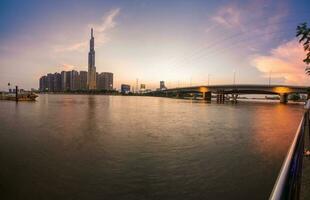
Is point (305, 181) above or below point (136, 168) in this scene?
above

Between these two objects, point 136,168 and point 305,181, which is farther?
point 136,168

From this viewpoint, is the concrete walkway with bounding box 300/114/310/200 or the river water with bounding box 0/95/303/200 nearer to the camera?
the concrete walkway with bounding box 300/114/310/200

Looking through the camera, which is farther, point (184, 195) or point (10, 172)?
point (10, 172)

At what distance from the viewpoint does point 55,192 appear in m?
7.41

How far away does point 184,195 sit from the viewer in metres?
7.34

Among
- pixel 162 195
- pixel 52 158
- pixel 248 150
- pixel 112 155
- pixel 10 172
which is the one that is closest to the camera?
pixel 162 195

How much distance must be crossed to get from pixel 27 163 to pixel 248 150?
12075 mm

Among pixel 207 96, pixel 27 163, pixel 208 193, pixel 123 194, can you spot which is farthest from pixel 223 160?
pixel 207 96

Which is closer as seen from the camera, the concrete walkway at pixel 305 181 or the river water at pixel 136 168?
the concrete walkway at pixel 305 181

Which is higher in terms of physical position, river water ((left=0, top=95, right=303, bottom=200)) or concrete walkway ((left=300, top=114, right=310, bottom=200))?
concrete walkway ((left=300, top=114, right=310, bottom=200))

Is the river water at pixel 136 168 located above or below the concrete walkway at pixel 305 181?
below

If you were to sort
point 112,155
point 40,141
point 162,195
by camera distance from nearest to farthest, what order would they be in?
point 162,195 → point 112,155 → point 40,141

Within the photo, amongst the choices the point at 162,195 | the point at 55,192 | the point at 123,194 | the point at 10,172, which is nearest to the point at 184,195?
the point at 162,195

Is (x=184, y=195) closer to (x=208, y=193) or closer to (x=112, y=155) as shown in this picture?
(x=208, y=193)
